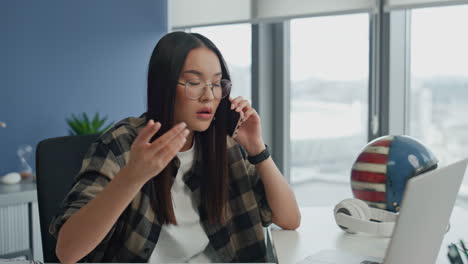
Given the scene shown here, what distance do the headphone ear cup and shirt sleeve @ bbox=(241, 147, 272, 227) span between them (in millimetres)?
194

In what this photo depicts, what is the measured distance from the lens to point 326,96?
4.55 meters

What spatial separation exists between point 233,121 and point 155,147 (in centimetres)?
50

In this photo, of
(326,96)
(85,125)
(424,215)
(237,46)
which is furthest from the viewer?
(326,96)

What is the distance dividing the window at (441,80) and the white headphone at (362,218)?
1436 mm

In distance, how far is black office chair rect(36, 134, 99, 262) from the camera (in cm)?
146

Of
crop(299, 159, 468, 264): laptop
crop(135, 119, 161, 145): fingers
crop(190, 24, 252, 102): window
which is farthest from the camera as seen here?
crop(190, 24, 252, 102): window

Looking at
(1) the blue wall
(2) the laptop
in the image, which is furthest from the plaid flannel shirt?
(1) the blue wall

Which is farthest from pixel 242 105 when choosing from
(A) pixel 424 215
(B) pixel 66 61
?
(B) pixel 66 61

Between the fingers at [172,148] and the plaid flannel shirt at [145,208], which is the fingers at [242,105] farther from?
the fingers at [172,148]

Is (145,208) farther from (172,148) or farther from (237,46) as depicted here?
(237,46)

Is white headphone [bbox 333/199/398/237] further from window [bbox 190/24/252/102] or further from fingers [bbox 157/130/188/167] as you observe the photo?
window [bbox 190/24/252/102]

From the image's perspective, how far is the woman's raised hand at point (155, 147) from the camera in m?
1.04

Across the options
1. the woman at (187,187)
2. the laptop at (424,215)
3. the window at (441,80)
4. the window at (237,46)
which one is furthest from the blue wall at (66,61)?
the laptop at (424,215)

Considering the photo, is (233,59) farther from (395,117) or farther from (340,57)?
(395,117)
